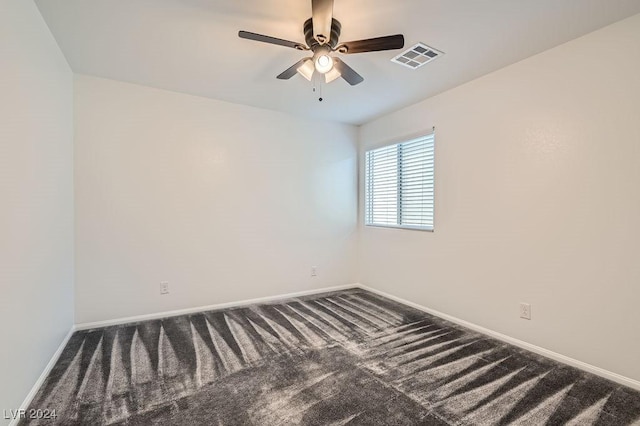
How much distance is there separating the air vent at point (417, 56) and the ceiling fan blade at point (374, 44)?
0.61 meters

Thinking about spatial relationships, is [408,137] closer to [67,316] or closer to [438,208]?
[438,208]

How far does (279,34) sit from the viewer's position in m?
2.19

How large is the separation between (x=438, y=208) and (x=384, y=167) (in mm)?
1115

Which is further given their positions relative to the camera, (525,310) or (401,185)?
(401,185)

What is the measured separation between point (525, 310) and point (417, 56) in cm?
236

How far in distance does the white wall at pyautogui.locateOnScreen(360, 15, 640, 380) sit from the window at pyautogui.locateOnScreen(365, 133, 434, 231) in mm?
201

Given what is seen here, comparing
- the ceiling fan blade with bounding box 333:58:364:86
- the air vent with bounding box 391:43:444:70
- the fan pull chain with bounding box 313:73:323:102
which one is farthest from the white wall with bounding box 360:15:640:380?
the fan pull chain with bounding box 313:73:323:102

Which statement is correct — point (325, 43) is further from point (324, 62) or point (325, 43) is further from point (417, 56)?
point (417, 56)

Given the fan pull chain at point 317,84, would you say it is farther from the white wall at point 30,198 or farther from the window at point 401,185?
the white wall at point 30,198

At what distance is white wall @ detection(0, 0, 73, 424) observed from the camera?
1.57m

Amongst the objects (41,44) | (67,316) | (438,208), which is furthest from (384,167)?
(67,316)

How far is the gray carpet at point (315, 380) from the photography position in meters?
1.70

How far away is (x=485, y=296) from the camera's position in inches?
112

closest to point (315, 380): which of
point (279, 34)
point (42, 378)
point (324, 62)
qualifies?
point (42, 378)
